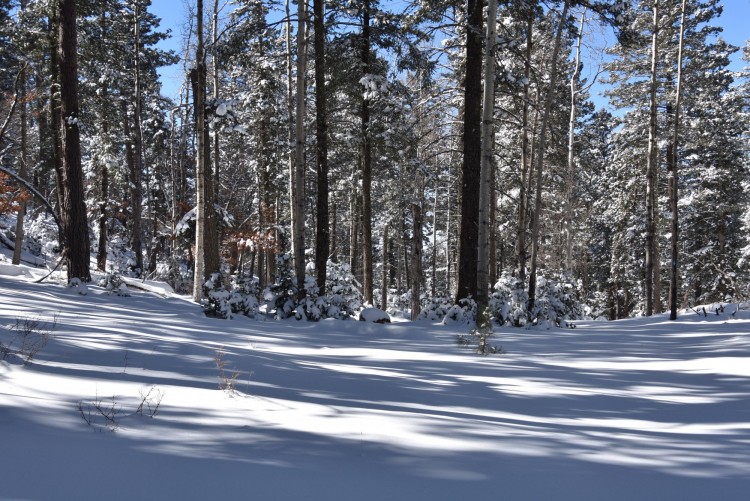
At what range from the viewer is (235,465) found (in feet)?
8.41

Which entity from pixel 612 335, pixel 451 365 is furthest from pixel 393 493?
pixel 612 335

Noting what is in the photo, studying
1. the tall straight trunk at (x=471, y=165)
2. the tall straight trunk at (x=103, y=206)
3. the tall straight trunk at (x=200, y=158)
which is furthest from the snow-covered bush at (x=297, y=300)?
the tall straight trunk at (x=103, y=206)

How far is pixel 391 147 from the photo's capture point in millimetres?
13602

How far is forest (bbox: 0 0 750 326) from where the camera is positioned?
10.2 meters

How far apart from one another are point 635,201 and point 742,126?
17.4ft

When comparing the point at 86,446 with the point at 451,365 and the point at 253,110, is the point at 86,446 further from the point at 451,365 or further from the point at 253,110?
the point at 253,110

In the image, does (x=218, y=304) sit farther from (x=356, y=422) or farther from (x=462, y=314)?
(x=356, y=422)

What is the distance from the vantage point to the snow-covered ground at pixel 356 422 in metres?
2.43

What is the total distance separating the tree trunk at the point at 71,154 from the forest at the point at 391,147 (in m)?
0.04

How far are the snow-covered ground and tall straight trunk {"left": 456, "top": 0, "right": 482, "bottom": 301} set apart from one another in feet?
12.4

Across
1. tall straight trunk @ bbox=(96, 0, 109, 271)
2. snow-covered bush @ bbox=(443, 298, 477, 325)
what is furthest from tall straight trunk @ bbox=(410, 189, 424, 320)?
tall straight trunk @ bbox=(96, 0, 109, 271)

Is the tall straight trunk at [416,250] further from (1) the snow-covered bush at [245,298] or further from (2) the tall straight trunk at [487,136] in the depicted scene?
(2) the tall straight trunk at [487,136]

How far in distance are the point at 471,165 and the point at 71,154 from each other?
859 centimetres

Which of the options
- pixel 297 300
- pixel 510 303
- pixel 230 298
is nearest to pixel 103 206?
pixel 230 298
